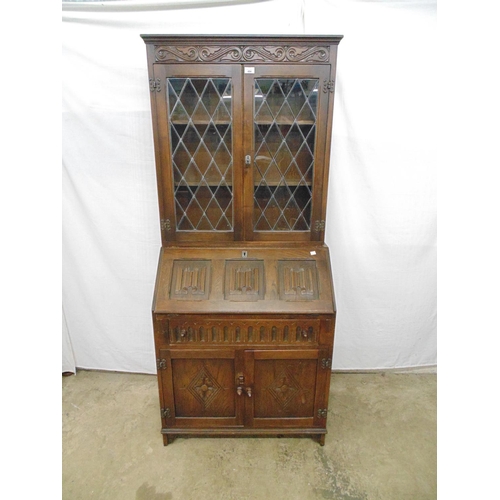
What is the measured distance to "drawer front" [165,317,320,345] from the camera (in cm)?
171

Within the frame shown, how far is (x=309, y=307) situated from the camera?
169 cm

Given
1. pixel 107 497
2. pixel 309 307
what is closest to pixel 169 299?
pixel 309 307

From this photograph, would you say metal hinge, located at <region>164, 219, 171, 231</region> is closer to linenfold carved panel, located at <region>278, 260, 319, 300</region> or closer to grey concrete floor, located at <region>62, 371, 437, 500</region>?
linenfold carved panel, located at <region>278, 260, 319, 300</region>

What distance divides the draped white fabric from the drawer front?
0.64 m

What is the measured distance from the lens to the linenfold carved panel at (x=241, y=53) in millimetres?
1542

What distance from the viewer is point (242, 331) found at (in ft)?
5.66

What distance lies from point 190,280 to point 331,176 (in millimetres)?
1039

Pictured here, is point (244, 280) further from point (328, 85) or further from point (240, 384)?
point (328, 85)

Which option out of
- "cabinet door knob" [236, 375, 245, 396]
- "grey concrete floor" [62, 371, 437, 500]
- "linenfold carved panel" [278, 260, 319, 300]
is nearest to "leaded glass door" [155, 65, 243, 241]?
"linenfold carved panel" [278, 260, 319, 300]

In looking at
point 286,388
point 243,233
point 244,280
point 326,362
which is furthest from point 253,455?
point 243,233

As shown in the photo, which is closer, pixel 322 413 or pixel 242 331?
pixel 242 331

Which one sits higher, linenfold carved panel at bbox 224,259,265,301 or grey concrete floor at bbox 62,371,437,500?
linenfold carved panel at bbox 224,259,265,301

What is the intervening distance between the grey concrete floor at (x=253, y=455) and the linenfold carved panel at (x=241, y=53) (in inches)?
77.2
